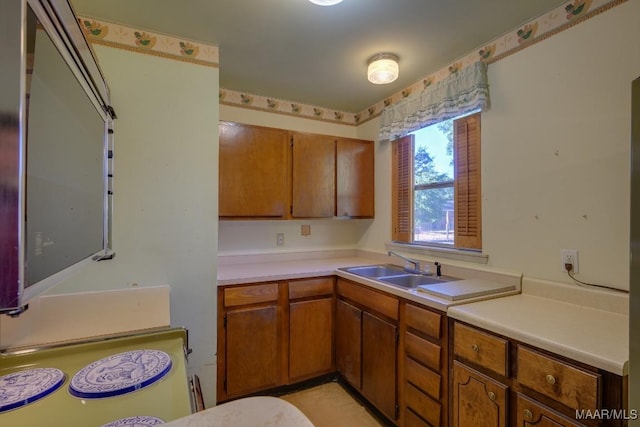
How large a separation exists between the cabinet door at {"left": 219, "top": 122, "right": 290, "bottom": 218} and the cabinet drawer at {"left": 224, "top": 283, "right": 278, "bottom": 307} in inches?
22.4

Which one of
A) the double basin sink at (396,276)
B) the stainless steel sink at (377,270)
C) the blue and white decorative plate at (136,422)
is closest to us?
the blue and white decorative plate at (136,422)

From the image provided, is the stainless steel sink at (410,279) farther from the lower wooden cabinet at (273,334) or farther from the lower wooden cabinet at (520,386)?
the lower wooden cabinet at (520,386)

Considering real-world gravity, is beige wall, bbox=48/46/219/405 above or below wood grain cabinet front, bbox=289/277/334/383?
above

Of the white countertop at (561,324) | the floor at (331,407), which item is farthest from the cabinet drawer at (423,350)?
the floor at (331,407)

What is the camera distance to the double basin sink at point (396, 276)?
2.08 meters

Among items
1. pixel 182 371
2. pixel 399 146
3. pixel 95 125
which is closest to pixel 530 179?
pixel 399 146

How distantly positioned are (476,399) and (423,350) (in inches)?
12.7

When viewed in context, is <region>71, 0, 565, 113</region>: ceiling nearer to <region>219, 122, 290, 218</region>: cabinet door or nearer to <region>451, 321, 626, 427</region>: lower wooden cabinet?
<region>219, 122, 290, 218</region>: cabinet door

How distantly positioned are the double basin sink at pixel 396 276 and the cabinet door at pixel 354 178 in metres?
0.57

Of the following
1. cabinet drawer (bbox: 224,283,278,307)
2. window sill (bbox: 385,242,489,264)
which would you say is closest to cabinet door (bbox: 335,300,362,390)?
cabinet drawer (bbox: 224,283,278,307)

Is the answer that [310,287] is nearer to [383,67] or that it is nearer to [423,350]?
[423,350]

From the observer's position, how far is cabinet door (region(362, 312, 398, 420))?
181 cm

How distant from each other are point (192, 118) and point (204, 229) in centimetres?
69

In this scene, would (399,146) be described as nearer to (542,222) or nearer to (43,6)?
(542,222)
